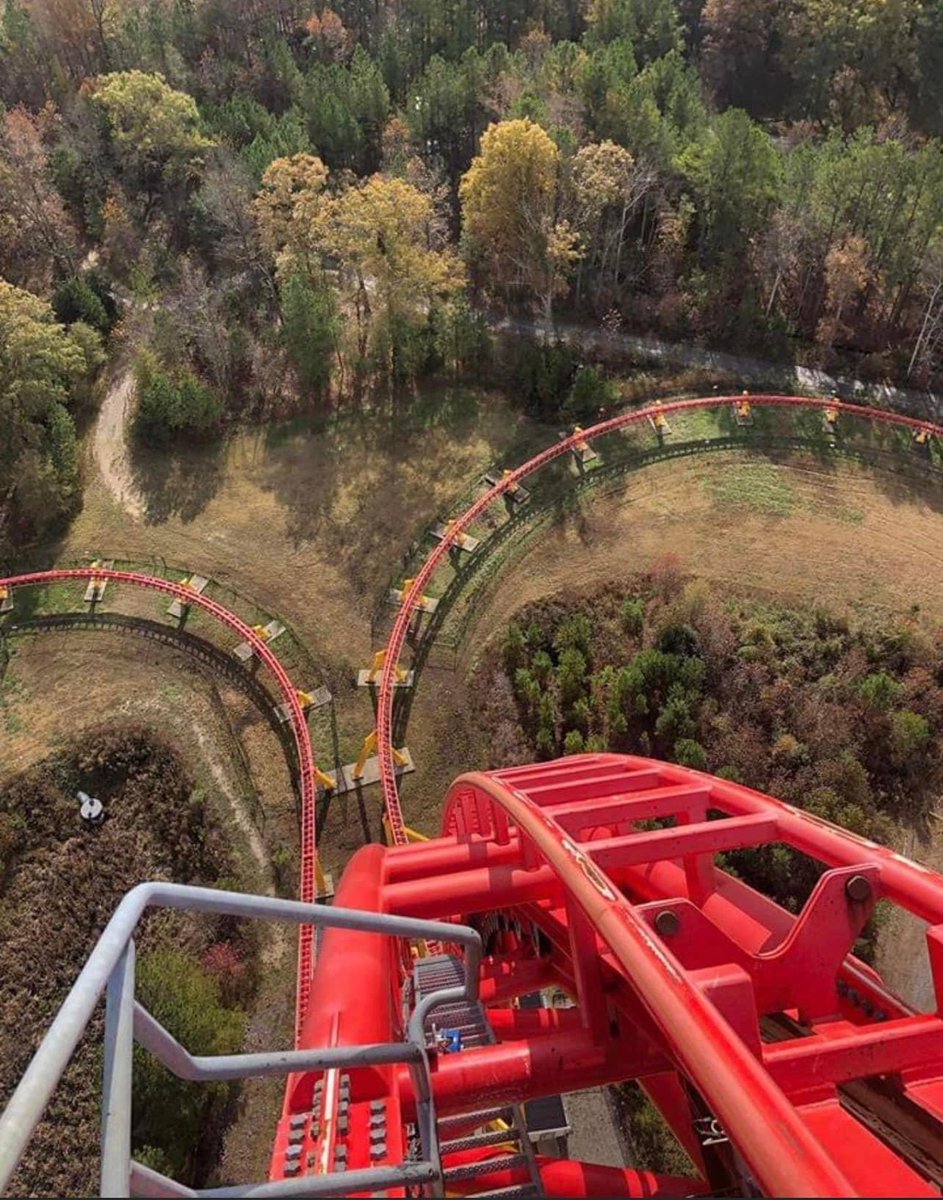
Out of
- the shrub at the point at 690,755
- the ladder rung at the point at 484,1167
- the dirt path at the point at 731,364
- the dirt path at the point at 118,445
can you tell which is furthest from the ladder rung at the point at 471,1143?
the dirt path at the point at 731,364

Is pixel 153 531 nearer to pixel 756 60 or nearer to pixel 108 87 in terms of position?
pixel 108 87

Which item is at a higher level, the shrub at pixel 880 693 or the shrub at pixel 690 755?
the shrub at pixel 880 693

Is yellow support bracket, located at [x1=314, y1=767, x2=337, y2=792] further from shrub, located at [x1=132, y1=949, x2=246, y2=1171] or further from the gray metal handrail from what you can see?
the gray metal handrail

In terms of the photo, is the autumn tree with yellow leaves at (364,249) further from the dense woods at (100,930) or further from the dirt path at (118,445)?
the dense woods at (100,930)

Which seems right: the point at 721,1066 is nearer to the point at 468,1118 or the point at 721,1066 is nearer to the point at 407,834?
the point at 468,1118

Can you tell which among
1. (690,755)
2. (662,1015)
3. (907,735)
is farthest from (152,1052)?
(907,735)

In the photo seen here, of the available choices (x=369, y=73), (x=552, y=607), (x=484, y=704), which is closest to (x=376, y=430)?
(x=552, y=607)

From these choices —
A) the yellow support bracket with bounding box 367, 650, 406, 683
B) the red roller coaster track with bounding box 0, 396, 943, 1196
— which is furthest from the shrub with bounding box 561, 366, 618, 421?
the red roller coaster track with bounding box 0, 396, 943, 1196
